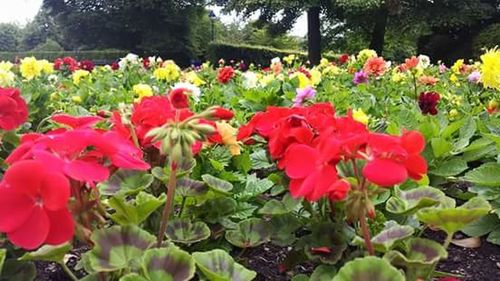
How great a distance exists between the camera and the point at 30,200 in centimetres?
70

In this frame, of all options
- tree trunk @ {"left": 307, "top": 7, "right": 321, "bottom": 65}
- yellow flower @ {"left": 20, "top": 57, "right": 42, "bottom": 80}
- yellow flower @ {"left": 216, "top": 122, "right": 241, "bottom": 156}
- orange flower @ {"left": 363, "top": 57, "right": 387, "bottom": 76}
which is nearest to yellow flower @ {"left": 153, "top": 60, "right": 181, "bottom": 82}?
yellow flower @ {"left": 20, "top": 57, "right": 42, "bottom": 80}

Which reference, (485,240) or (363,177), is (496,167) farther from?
(363,177)

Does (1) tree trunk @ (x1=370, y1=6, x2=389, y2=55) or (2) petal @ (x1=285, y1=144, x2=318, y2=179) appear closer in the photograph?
(2) petal @ (x1=285, y1=144, x2=318, y2=179)

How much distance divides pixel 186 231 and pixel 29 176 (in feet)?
1.40

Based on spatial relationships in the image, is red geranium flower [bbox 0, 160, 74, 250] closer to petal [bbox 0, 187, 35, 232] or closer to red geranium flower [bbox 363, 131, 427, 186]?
petal [bbox 0, 187, 35, 232]

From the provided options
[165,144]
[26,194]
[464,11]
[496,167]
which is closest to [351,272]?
[165,144]

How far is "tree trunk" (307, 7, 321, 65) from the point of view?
84.4 ft

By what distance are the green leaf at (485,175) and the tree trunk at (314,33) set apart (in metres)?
23.9

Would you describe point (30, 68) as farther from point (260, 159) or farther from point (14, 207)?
point (14, 207)

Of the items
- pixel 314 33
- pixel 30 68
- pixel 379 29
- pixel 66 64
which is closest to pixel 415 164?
pixel 30 68

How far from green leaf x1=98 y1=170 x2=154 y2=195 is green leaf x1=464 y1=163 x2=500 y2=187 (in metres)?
0.89

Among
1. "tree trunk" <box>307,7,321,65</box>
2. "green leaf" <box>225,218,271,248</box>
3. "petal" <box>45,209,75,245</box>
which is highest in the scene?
"petal" <box>45,209,75,245</box>

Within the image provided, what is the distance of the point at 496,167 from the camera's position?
61.6 inches

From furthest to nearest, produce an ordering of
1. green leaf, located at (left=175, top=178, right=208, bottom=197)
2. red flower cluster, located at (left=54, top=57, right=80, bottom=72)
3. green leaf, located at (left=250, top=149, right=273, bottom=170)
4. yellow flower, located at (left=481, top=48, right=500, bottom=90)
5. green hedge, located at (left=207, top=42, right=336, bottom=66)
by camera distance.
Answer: green hedge, located at (left=207, top=42, right=336, bottom=66) < red flower cluster, located at (left=54, top=57, right=80, bottom=72) < yellow flower, located at (left=481, top=48, right=500, bottom=90) < green leaf, located at (left=250, top=149, right=273, bottom=170) < green leaf, located at (left=175, top=178, right=208, bottom=197)
